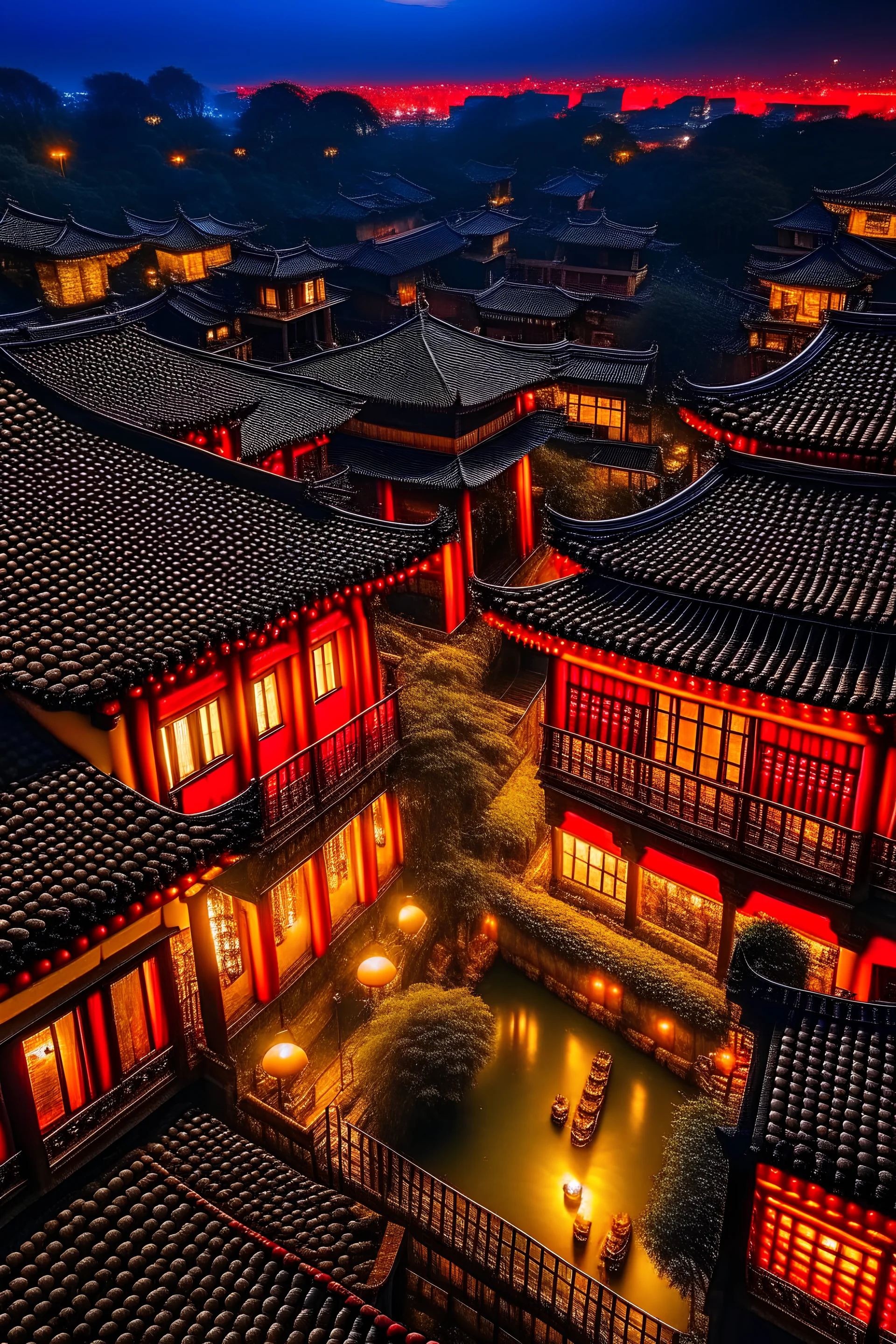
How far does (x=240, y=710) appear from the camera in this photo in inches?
642

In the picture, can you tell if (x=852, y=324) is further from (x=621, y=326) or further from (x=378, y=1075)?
Answer: (x=621, y=326)

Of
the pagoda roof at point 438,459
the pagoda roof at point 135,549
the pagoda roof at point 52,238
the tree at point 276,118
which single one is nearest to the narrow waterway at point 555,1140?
the pagoda roof at point 135,549

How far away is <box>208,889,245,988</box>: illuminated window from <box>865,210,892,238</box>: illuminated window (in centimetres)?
7014

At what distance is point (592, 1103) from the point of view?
58.0ft

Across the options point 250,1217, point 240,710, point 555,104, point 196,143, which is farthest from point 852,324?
point 555,104

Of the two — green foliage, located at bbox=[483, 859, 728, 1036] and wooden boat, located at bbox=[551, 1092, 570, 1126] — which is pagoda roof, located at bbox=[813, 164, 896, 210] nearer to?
green foliage, located at bbox=[483, 859, 728, 1036]

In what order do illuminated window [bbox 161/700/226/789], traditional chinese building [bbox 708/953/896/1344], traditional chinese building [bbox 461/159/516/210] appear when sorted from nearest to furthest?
traditional chinese building [bbox 708/953/896/1344] < illuminated window [bbox 161/700/226/789] < traditional chinese building [bbox 461/159/516/210]

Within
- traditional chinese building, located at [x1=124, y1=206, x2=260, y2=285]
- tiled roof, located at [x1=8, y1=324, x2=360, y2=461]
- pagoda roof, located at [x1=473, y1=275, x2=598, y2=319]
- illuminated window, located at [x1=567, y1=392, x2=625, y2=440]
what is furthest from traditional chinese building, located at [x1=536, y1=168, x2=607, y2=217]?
tiled roof, located at [x1=8, y1=324, x2=360, y2=461]

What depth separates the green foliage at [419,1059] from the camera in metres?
16.5

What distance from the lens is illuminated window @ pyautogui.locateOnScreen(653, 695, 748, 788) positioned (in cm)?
1770

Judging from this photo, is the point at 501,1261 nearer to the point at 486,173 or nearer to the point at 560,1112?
the point at 560,1112

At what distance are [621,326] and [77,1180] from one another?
64626 millimetres

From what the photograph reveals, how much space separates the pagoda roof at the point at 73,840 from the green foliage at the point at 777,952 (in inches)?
384

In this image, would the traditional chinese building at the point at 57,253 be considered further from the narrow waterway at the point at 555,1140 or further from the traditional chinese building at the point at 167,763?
the narrow waterway at the point at 555,1140
